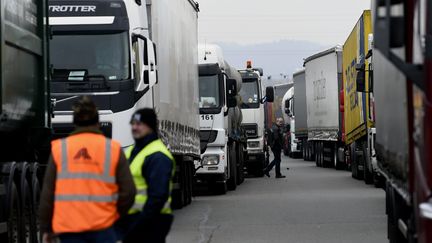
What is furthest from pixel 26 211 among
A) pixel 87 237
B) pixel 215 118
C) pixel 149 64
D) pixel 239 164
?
pixel 239 164

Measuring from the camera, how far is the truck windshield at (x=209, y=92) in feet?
89.1

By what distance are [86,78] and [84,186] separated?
342 inches

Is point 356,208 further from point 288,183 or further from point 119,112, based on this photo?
point 288,183

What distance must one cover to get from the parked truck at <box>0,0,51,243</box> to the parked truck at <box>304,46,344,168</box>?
26.2m

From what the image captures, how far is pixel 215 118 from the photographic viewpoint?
88.9 feet

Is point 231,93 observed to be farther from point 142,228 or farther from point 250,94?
point 142,228

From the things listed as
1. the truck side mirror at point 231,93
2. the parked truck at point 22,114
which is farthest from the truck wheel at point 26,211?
the truck side mirror at point 231,93

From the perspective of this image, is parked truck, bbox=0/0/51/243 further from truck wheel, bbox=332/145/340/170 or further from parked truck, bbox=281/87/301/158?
parked truck, bbox=281/87/301/158

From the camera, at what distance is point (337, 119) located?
40.3m

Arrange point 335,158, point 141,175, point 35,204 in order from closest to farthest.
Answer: point 141,175, point 35,204, point 335,158

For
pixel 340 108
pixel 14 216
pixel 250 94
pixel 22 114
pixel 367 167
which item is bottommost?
pixel 367 167

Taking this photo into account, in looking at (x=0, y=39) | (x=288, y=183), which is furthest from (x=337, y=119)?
(x=0, y=39)

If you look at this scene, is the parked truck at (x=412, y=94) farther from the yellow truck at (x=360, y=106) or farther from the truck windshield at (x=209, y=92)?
the truck windshield at (x=209, y=92)

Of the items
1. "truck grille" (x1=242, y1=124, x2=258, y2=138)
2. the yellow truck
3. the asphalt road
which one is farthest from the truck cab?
"truck grille" (x1=242, y1=124, x2=258, y2=138)
